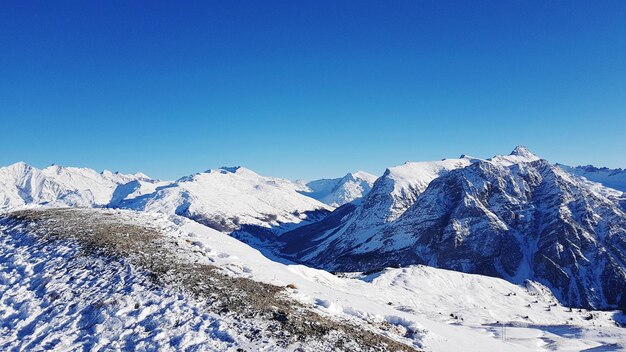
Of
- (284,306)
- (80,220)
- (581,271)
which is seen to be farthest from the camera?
(581,271)

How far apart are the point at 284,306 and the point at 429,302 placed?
5242 centimetres

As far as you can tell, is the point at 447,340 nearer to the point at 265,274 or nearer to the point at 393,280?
the point at 265,274

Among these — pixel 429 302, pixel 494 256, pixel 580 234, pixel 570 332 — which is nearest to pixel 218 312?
pixel 570 332

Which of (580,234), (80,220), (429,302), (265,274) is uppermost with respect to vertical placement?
(580,234)

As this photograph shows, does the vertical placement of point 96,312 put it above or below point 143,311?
below

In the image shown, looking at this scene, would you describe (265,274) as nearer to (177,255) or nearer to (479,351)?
(177,255)

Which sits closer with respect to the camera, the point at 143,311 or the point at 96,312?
the point at 143,311

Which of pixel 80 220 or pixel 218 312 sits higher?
pixel 80 220

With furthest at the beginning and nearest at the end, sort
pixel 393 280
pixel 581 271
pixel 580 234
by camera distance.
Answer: pixel 580 234 → pixel 581 271 → pixel 393 280

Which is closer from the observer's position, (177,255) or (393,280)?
(177,255)

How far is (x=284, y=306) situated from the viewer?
74.0 ft

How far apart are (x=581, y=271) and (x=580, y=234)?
966 inches

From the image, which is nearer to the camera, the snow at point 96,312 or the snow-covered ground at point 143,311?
the snow at point 96,312

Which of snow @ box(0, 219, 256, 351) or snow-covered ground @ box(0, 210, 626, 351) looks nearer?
snow @ box(0, 219, 256, 351)
